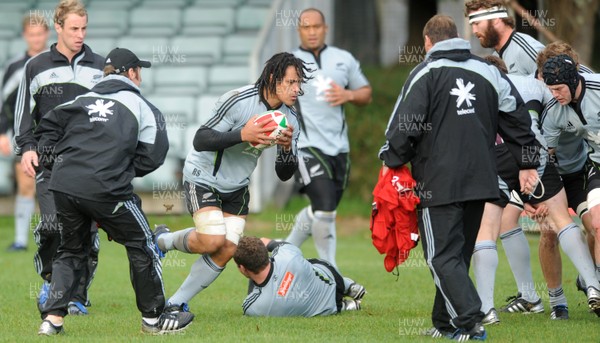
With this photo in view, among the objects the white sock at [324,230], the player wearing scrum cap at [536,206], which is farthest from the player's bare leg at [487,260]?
the white sock at [324,230]

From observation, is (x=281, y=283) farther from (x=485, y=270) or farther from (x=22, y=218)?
(x=22, y=218)

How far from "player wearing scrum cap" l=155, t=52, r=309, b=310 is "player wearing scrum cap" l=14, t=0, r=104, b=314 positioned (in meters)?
1.02

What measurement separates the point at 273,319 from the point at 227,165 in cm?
129

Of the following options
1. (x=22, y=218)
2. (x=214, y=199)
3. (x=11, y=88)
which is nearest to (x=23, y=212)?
(x=22, y=218)

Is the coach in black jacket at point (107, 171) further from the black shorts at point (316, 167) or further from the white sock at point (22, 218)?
the white sock at point (22, 218)

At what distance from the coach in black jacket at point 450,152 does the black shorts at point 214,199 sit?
156 cm

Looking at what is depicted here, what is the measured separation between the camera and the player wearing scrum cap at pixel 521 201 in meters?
9.21

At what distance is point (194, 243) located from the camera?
8484 mm

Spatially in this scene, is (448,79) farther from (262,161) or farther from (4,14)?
(4,14)

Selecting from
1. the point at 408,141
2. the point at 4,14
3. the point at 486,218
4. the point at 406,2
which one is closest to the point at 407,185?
the point at 408,141

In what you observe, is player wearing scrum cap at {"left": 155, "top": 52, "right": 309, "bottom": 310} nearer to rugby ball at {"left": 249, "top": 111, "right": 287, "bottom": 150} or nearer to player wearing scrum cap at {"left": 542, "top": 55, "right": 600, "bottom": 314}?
rugby ball at {"left": 249, "top": 111, "right": 287, "bottom": 150}

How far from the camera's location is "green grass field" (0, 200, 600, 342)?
7.82 m

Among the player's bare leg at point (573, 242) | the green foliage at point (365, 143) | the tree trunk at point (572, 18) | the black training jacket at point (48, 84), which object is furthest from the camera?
the green foliage at point (365, 143)

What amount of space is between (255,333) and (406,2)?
19.2 meters
